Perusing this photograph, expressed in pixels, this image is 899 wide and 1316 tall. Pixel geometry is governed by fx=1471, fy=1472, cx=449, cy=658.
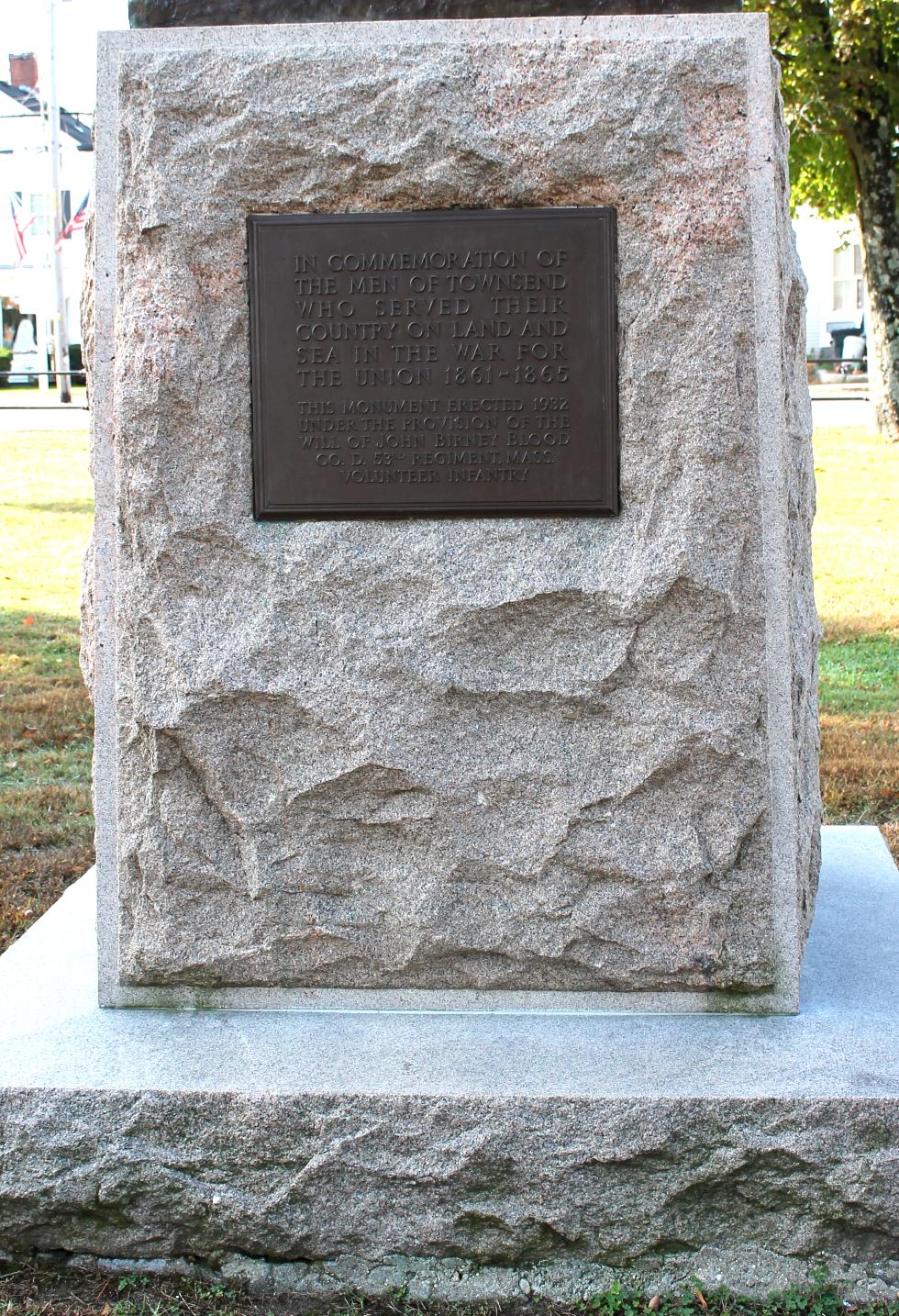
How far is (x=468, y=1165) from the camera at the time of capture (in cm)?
277

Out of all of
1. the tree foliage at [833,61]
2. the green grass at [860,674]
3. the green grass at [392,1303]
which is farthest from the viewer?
the tree foliage at [833,61]

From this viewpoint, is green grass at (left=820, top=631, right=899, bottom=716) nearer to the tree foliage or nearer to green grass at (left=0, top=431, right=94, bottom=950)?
green grass at (left=0, top=431, right=94, bottom=950)

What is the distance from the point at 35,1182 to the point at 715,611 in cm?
174

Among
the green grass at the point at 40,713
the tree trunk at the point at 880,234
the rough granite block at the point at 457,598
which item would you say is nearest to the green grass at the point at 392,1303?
the rough granite block at the point at 457,598

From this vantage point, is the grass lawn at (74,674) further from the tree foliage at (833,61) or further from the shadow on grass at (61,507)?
the tree foliage at (833,61)

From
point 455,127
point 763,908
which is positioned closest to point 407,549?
point 455,127

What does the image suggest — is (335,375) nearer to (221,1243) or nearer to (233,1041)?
(233,1041)

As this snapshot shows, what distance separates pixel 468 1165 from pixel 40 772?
3.82 meters

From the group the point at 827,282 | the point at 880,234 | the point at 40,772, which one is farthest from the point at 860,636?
the point at 827,282

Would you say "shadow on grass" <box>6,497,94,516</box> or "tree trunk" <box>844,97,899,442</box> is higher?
Answer: "tree trunk" <box>844,97,899,442</box>

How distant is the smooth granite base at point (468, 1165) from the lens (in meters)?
2.75

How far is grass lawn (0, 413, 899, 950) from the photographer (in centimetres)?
538

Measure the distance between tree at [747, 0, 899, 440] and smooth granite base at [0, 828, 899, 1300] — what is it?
1233 centimetres

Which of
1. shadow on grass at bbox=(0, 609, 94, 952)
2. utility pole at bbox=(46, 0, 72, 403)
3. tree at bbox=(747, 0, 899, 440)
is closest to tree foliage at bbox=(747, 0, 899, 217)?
tree at bbox=(747, 0, 899, 440)
